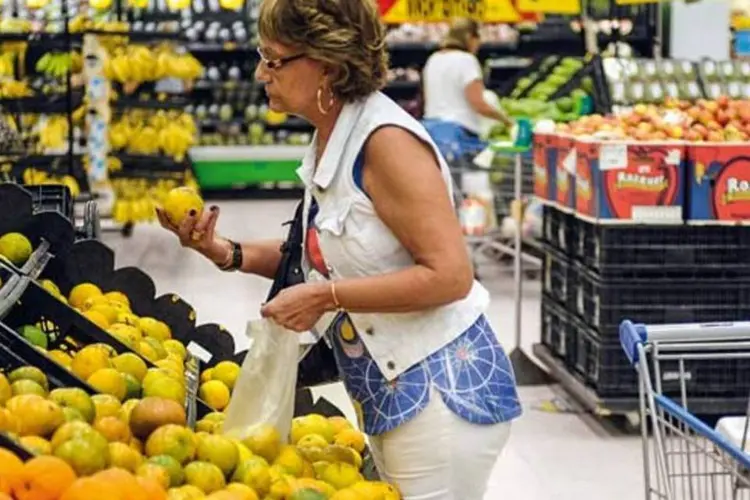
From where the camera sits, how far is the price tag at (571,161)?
18.3ft

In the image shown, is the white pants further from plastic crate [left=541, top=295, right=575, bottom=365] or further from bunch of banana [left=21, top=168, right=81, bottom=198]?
bunch of banana [left=21, top=168, right=81, bottom=198]

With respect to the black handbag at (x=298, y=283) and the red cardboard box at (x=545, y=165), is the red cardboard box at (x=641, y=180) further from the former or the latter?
the black handbag at (x=298, y=283)

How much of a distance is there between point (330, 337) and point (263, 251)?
0.32 m

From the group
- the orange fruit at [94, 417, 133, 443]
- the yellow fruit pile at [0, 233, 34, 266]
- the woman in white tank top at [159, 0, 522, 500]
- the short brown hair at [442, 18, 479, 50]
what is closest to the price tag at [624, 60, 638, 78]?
the short brown hair at [442, 18, 479, 50]

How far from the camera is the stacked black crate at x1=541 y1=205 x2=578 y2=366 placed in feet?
19.2

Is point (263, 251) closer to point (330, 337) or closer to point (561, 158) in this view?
point (330, 337)

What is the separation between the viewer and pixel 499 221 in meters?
9.09

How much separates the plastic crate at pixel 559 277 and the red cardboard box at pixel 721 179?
2.33ft

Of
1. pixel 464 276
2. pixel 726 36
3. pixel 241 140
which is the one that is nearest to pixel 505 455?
Result: pixel 464 276

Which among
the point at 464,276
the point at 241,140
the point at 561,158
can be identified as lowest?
the point at 241,140

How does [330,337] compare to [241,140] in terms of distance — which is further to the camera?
[241,140]

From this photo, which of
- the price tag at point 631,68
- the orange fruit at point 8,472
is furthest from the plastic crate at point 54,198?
the price tag at point 631,68

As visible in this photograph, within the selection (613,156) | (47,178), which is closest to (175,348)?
(613,156)

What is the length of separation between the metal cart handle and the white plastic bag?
0.66 metres
